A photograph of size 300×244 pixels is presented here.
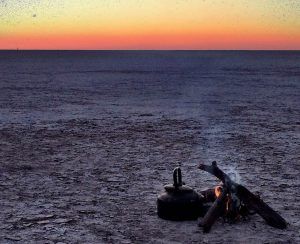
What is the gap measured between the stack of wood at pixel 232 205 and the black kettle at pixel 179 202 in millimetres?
234

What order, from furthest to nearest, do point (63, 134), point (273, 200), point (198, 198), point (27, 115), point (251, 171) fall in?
point (27, 115)
point (63, 134)
point (251, 171)
point (273, 200)
point (198, 198)

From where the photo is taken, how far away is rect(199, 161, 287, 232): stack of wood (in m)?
5.90

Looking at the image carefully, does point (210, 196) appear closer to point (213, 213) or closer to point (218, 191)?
point (218, 191)

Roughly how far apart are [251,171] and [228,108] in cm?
1111

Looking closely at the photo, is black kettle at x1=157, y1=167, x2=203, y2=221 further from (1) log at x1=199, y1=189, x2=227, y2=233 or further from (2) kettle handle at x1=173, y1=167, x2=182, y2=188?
(1) log at x1=199, y1=189, x2=227, y2=233

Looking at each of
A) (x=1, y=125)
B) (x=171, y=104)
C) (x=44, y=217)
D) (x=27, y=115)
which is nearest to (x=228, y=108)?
(x=171, y=104)

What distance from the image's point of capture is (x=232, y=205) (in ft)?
20.2

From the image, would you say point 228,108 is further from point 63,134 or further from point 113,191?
point 113,191

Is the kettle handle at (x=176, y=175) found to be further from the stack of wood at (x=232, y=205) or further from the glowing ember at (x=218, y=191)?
the glowing ember at (x=218, y=191)

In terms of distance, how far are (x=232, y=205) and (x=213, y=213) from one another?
0.40m

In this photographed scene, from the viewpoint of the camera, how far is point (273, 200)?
7156 mm

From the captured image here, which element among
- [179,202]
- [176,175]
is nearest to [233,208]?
[179,202]

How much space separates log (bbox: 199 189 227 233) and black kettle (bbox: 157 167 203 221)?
0.25 metres

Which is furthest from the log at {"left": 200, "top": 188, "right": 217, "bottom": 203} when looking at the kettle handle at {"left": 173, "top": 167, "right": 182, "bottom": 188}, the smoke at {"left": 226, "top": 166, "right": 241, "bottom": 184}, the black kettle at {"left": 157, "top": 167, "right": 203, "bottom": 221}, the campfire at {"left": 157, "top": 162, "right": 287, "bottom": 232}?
the smoke at {"left": 226, "top": 166, "right": 241, "bottom": 184}
